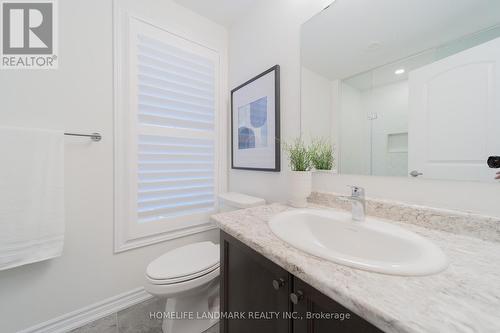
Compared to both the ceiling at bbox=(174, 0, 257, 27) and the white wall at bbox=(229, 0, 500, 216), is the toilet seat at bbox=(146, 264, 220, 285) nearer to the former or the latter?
the white wall at bbox=(229, 0, 500, 216)

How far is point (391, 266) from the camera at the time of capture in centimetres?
46

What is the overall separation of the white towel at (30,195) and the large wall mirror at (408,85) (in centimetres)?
153

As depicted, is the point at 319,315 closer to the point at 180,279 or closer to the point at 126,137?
the point at 180,279

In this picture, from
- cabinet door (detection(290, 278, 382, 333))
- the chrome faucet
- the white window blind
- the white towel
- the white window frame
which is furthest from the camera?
the white window blind

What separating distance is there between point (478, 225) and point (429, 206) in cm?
14

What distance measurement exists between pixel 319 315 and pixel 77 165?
1.50 meters

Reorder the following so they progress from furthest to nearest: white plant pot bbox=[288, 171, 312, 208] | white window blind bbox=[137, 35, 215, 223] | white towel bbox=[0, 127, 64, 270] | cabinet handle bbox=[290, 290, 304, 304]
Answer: white window blind bbox=[137, 35, 215, 223]
white plant pot bbox=[288, 171, 312, 208]
white towel bbox=[0, 127, 64, 270]
cabinet handle bbox=[290, 290, 304, 304]

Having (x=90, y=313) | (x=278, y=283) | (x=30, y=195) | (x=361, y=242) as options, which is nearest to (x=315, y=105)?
(x=361, y=242)

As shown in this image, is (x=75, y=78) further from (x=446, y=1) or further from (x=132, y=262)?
(x=446, y=1)

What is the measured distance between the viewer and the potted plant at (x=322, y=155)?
109 cm

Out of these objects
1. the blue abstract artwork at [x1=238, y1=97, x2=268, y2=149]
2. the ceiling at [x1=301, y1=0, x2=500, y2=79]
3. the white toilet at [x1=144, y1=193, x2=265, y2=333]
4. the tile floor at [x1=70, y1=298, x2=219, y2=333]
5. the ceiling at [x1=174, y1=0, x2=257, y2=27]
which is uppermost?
the ceiling at [x1=174, y1=0, x2=257, y2=27]

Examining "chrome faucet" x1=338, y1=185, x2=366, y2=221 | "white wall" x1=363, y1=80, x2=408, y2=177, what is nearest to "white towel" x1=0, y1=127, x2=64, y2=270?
"chrome faucet" x1=338, y1=185, x2=366, y2=221

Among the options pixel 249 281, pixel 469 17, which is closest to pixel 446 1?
pixel 469 17

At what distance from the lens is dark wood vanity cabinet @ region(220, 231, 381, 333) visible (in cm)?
46
